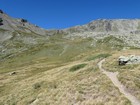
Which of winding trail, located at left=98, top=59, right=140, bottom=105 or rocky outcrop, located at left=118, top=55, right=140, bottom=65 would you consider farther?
rocky outcrop, located at left=118, top=55, right=140, bottom=65

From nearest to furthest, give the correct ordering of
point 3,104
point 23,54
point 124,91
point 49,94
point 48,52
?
point 124,91 → point 49,94 → point 3,104 → point 48,52 → point 23,54

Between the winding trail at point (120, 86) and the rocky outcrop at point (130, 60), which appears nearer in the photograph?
the winding trail at point (120, 86)

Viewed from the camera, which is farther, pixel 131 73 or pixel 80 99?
pixel 131 73

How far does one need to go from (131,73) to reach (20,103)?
18.2 m

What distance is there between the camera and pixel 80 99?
110 feet

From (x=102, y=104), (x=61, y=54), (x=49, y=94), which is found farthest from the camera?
(x=61, y=54)

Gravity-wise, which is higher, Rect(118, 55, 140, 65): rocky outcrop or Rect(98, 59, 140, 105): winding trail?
Rect(118, 55, 140, 65): rocky outcrop

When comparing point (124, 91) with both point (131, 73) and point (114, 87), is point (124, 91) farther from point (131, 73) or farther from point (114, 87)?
point (131, 73)

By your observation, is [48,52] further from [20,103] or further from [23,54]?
[20,103]

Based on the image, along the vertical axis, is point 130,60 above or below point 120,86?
above

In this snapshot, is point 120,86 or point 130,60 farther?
point 130,60

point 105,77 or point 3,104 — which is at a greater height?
point 105,77

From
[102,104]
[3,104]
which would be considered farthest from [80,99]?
[3,104]

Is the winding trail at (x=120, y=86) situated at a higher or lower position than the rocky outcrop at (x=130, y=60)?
lower
